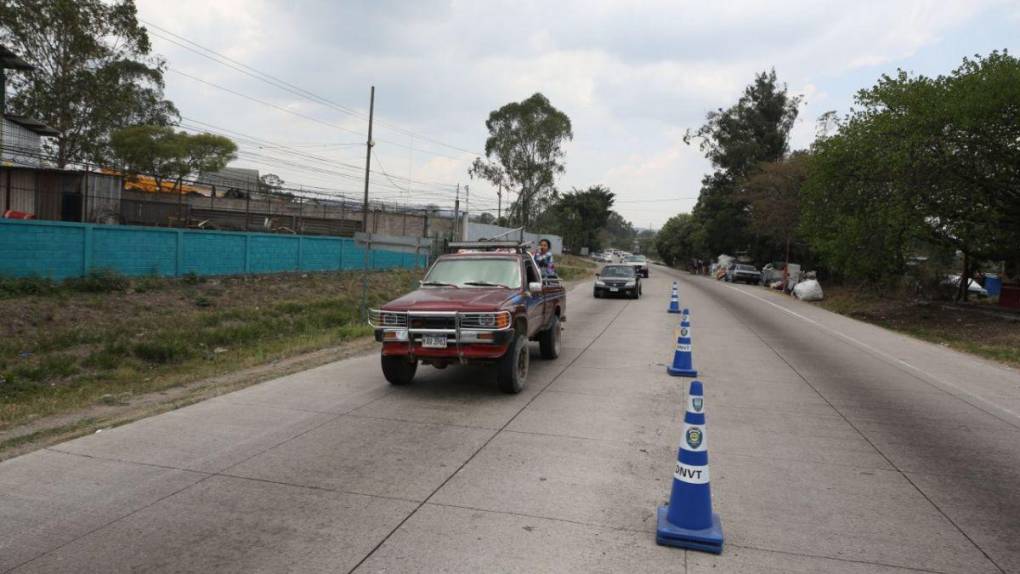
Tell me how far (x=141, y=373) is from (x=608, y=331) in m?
9.57

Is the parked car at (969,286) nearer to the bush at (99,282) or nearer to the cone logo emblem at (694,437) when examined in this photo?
the cone logo emblem at (694,437)

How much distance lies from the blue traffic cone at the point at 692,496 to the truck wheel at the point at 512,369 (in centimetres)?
393

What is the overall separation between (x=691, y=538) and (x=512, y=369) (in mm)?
4125

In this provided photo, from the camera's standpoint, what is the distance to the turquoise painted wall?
14477mm

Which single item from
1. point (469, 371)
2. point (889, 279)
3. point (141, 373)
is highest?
point (889, 279)

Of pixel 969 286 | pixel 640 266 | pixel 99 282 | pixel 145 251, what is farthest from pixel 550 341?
pixel 969 286

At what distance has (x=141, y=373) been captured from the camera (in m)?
10.8

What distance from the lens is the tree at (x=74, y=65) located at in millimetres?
27750

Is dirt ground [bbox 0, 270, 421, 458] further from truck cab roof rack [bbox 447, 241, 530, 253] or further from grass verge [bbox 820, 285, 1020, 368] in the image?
grass verge [bbox 820, 285, 1020, 368]

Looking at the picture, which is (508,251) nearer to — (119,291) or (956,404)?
(956,404)

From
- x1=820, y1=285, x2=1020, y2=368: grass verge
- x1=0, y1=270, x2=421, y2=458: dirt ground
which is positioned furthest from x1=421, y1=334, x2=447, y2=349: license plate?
x1=820, y1=285, x2=1020, y2=368: grass verge

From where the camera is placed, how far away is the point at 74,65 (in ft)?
98.3

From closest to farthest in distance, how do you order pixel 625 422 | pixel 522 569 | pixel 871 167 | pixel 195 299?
1. pixel 522 569
2. pixel 625 422
3. pixel 195 299
4. pixel 871 167

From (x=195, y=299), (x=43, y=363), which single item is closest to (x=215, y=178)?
(x=195, y=299)
